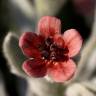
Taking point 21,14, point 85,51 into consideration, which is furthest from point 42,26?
point 21,14

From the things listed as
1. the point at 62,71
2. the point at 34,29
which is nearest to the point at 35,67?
the point at 62,71

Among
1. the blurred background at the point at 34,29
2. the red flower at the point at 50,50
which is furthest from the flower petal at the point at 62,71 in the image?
the blurred background at the point at 34,29

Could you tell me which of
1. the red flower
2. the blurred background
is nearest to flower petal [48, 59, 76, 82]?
the red flower

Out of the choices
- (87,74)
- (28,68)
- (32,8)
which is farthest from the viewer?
(32,8)

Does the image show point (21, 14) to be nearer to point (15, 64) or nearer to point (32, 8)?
point (32, 8)

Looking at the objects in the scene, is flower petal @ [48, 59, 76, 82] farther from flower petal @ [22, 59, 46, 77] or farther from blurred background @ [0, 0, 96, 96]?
blurred background @ [0, 0, 96, 96]

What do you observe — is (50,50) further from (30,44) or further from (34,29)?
(34,29)

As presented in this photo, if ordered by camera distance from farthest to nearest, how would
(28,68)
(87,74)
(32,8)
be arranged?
(32,8), (87,74), (28,68)
